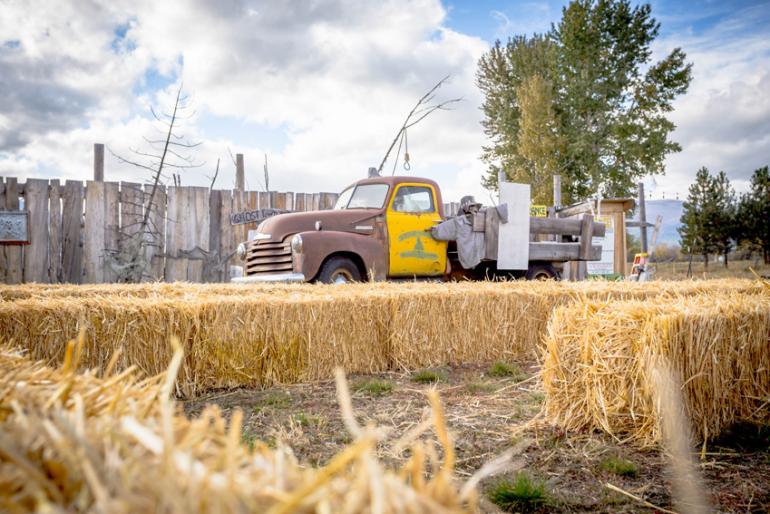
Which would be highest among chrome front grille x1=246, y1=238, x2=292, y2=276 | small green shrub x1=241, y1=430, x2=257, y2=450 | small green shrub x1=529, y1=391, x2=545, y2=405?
chrome front grille x1=246, y1=238, x2=292, y2=276

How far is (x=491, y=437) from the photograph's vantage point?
131 inches

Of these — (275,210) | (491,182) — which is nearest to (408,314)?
(275,210)

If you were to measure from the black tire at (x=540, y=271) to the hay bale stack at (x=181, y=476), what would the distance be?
33.6 ft

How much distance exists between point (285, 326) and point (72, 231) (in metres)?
8.27

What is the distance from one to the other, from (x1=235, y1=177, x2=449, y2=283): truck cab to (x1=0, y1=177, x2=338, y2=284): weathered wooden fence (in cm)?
370

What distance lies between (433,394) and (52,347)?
429cm

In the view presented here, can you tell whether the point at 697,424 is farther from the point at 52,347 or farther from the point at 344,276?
the point at 344,276

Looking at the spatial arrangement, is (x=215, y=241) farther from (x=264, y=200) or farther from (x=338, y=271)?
(x=338, y=271)

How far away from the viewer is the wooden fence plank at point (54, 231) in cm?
1104

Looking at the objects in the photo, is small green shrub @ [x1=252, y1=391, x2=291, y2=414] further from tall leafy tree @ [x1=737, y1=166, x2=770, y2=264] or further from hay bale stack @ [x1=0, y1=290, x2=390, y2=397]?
tall leafy tree @ [x1=737, y1=166, x2=770, y2=264]

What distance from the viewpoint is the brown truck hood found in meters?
8.19

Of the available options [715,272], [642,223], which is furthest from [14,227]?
[715,272]

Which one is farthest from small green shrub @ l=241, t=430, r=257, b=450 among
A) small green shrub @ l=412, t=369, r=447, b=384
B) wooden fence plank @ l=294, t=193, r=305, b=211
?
wooden fence plank @ l=294, t=193, r=305, b=211

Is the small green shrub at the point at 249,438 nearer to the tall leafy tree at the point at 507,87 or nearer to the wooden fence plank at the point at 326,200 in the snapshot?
the wooden fence plank at the point at 326,200
